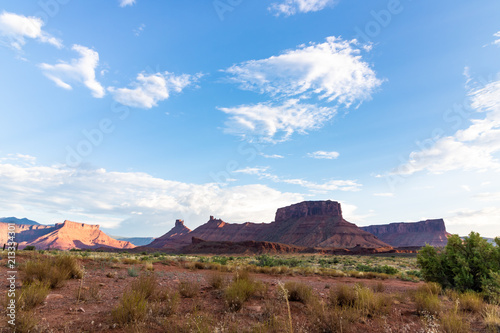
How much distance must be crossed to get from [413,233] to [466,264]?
609 feet

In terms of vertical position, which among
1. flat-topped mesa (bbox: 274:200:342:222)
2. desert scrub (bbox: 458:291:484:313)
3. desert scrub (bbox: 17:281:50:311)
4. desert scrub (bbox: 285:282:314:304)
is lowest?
desert scrub (bbox: 458:291:484:313)

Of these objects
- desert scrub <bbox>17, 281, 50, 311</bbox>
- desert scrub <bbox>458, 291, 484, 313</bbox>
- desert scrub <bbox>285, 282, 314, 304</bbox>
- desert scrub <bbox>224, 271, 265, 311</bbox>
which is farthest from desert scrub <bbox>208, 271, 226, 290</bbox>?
desert scrub <bbox>458, 291, 484, 313</bbox>

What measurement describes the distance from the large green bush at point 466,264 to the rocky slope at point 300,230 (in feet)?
348

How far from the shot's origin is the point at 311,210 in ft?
495

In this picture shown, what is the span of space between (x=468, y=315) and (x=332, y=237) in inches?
4713

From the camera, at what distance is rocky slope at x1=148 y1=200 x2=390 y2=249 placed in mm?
120062

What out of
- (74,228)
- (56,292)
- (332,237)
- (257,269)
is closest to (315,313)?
(56,292)

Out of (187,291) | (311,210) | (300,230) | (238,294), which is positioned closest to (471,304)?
(238,294)

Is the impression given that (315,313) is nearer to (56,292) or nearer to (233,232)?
(56,292)

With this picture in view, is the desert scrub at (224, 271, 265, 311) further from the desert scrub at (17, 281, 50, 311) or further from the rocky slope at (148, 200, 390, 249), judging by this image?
the rocky slope at (148, 200, 390, 249)

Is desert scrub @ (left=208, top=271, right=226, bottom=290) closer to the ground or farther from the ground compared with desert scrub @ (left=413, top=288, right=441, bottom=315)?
farther from the ground

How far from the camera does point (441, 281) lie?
39.7 feet

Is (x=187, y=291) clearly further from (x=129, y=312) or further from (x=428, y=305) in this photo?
(x=428, y=305)

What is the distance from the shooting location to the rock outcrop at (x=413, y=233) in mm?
153875
